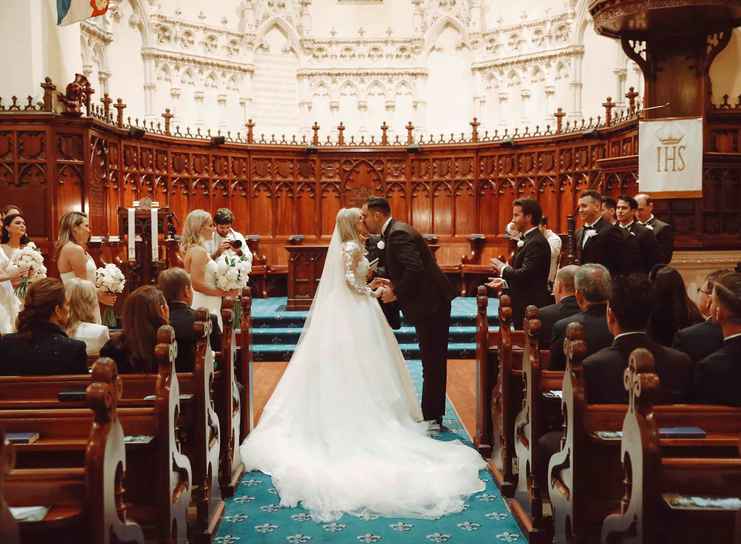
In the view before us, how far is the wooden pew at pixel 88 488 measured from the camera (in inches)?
87.9

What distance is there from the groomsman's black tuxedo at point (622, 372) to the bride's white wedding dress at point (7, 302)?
4.88m

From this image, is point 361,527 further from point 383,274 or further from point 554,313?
point 383,274

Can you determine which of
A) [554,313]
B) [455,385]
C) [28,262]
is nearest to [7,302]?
[28,262]

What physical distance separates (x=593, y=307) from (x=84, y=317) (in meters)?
2.80

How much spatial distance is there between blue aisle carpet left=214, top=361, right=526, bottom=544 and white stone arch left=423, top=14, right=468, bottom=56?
13.1 metres

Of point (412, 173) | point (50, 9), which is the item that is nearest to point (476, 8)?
point (412, 173)

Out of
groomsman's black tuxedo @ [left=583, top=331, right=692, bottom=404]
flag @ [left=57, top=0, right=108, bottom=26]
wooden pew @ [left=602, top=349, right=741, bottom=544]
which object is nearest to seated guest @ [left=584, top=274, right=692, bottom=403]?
groomsman's black tuxedo @ [left=583, top=331, right=692, bottom=404]

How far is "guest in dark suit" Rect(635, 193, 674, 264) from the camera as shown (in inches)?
293

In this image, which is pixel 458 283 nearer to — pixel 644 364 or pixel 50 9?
pixel 50 9

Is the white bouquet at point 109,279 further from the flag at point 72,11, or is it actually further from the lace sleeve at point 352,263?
the flag at point 72,11

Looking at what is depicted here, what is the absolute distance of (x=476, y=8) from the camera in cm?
1566

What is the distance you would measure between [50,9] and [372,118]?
303 inches

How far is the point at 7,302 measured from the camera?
654 cm

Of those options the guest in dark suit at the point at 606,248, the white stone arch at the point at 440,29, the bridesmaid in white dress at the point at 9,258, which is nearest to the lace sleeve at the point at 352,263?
the guest in dark suit at the point at 606,248
